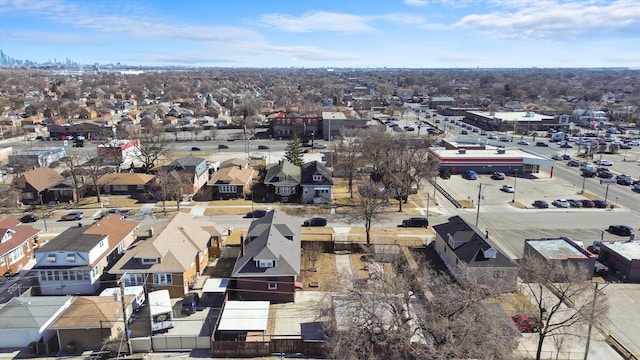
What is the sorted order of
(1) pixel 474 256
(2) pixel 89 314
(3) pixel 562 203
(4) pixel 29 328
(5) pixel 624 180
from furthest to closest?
(5) pixel 624 180 < (3) pixel 562 203 < (1) pixel 474 256 < (2) pixel 89 314 < (4) pixel 29 328

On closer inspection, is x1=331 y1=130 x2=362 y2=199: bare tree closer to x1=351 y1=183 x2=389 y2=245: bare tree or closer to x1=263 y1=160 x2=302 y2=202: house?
x1=263 y1=160 x2=302 y2=202: house

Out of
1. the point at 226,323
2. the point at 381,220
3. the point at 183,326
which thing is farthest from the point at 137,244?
the point at 381,220

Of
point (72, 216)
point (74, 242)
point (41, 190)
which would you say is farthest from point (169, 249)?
point (41, 190)

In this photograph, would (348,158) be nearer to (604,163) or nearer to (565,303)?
(565,303)

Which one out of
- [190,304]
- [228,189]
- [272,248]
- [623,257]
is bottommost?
[190,304]

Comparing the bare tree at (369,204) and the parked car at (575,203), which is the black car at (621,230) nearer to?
the parked car at (575,203)

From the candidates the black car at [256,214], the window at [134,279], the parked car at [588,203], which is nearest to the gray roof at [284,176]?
the black car at [256,214]

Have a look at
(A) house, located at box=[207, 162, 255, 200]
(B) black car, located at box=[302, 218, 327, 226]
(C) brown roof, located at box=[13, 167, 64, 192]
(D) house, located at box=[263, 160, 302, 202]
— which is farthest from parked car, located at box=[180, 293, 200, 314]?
(C) brown roof, located at box=[13, 167, 64, 192]
